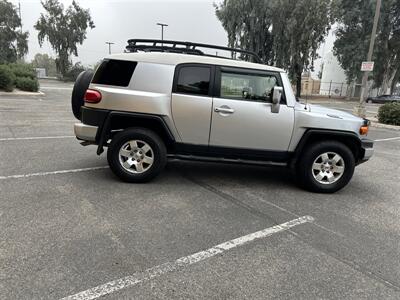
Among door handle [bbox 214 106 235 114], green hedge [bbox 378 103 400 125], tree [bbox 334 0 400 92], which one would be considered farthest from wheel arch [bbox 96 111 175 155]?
tree [bbox 334 0 400 92]

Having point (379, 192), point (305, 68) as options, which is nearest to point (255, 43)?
point (305, 68)

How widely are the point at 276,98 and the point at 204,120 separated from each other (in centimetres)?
108

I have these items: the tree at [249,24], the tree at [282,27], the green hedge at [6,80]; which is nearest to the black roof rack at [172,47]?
the green hedge at [6,80]

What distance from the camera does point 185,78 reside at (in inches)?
193

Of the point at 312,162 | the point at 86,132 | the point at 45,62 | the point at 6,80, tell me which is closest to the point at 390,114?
the point at 312,162

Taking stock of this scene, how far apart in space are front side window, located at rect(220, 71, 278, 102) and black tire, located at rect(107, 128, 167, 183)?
1218mm

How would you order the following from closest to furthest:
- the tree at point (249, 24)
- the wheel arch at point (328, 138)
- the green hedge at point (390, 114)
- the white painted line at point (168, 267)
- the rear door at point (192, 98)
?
the white painted line at point (168, 267) → the rear door at point (192, 98) → the wheel arch at point (328, 138) → the green hedge at point (390, 114) → the tree at point (249, 24)

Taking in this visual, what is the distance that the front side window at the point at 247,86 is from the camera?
493 cm

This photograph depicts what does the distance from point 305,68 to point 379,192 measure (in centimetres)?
2854

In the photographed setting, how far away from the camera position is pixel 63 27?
50438 millimetres

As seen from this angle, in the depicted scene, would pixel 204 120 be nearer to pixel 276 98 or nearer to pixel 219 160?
pixel 219 160

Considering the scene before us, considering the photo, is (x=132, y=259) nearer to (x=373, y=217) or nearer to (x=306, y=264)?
(x=306, y=264)

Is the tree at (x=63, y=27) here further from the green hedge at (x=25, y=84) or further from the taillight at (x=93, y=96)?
the taillight at (x=93, y=96)

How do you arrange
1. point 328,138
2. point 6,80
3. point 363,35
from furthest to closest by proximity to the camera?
point 363,35
point 6,80
point 328,138
